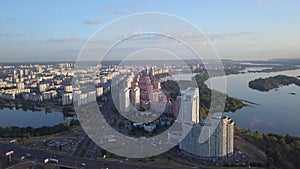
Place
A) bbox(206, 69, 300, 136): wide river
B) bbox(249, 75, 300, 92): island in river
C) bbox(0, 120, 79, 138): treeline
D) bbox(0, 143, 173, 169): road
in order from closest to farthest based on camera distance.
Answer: bbox(0, 143, 173, 169): road
bbox(0, 120, 79, 138): treeline
bbox(206, 69, 300, 136): wide river
bbox(249, 75, 300, 92): island in river

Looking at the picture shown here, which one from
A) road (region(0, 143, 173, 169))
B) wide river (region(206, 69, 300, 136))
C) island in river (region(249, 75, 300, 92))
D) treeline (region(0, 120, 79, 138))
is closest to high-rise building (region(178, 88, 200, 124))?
road (region(0, 143, 173, 169))

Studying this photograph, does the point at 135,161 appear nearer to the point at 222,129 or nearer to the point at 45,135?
the point at 222,129

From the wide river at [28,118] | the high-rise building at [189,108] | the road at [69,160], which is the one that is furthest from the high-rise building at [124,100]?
the wide river at [28,118]

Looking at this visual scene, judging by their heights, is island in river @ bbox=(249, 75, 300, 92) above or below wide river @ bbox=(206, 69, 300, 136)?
above

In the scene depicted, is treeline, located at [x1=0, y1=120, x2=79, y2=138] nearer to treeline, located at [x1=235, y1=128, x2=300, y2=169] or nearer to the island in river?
treeline, located at [x1=235, y1=128, x2=300, y2=169]

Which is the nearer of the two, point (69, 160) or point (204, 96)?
point (69, 160)

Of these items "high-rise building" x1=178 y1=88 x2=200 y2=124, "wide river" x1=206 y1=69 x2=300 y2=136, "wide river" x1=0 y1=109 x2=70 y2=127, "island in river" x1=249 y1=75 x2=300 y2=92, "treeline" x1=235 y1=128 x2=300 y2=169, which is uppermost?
"high-rise building" x1=178 y1=88 x2=200 y2=124

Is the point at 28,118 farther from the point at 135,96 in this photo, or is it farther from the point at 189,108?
the point at 189,108

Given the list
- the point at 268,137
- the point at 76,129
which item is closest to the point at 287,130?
the point at 268,137

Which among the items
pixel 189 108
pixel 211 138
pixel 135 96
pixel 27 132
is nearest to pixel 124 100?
pixel 135 96
